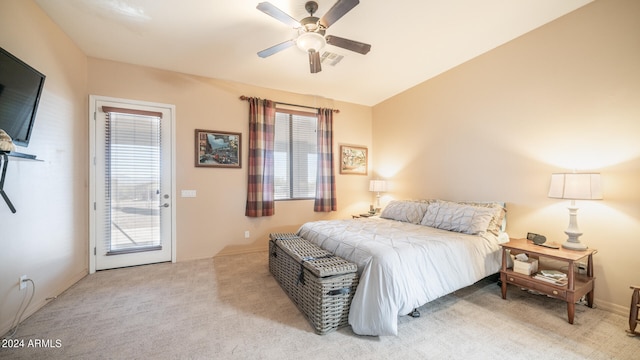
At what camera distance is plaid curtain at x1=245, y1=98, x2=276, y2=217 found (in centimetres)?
405

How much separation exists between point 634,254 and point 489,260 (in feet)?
3.63

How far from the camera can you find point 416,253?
2170mm

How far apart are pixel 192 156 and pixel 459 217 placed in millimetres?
3933

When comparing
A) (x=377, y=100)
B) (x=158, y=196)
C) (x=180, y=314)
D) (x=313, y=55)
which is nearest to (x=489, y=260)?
(x=313, y=55)

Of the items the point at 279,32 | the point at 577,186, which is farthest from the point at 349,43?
the point at 577,186

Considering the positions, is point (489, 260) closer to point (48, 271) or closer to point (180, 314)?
point (180, 314)

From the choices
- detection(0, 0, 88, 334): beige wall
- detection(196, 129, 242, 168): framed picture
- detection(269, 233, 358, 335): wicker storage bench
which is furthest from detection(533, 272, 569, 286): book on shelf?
detection(0, 0, 88, 334): beige wall

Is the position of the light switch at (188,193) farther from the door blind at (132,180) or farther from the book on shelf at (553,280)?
the book on shelf at (553,280)

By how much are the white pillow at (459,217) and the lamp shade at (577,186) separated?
654mm

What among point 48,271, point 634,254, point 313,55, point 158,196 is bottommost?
point 48,271

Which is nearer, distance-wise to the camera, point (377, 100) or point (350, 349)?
point (350, 349)

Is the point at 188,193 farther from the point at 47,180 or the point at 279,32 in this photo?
the point at 279,32

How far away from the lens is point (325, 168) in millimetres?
4621

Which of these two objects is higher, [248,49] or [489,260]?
[248,49]
